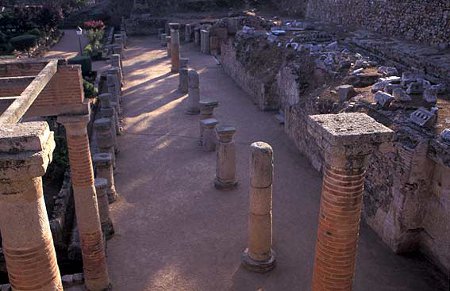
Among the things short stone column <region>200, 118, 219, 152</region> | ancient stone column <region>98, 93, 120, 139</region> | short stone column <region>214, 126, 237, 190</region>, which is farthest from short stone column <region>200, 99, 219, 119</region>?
short stone column <region>214, 126, 237, 190</region>

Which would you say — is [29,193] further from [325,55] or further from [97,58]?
[97,58]

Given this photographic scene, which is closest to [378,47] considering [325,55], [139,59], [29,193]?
[325,55]

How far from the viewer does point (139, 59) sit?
2631 cm

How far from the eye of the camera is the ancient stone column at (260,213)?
7883mm

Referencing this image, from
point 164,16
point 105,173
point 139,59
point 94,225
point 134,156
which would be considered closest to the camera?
point 94,225

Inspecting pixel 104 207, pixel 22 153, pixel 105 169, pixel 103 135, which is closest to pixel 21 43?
pixel 103 135

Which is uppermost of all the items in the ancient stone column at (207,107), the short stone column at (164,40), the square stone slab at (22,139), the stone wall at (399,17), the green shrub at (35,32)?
the stone wall at (399,17)

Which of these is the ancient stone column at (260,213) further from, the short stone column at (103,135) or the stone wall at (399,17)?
the stone wall at (399,17)

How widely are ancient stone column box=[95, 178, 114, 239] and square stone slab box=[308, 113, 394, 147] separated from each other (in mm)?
5353

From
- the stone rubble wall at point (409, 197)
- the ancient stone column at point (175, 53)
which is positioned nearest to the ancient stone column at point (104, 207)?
the stone rubble wall at point (409, 197)

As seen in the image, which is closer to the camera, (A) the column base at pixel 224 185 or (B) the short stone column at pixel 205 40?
(A) the column base at pixel 224 185

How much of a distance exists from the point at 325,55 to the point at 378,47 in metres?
2.05

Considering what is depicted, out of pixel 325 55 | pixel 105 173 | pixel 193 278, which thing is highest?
pixel 325 55

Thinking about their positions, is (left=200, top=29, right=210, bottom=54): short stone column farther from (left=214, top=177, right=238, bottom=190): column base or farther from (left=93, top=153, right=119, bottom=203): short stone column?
(left=93, top=153, right=119, bottom=203): short stone column
